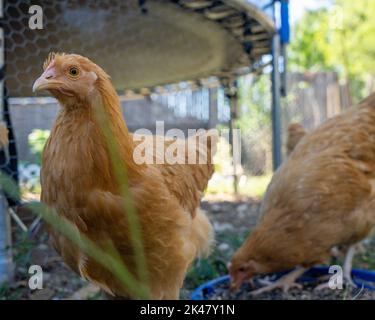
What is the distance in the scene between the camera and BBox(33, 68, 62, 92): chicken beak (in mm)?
825

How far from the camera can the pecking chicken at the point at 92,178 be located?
88 cm

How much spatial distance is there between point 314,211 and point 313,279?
33 centimetres

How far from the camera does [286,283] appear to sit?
1.63 m

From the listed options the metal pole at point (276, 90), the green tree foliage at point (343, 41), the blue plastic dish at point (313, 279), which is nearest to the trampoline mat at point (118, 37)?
the metal pole at point (276, 90)

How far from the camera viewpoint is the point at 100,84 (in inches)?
35.7

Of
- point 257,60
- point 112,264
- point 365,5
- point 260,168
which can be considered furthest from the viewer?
point 260,168

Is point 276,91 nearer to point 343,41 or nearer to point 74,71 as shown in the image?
point 74,71

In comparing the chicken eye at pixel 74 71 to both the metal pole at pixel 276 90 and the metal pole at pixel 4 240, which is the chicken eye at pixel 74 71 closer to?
the metal pole at pixel 4 240

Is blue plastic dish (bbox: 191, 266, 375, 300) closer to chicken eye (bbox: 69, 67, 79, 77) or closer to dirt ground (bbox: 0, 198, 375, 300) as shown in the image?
dirt ground (bbox: 0, 198, 375, 300)

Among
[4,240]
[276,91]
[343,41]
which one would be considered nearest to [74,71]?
[4,240]

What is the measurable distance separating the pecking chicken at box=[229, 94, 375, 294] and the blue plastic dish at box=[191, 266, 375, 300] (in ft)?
0.15
